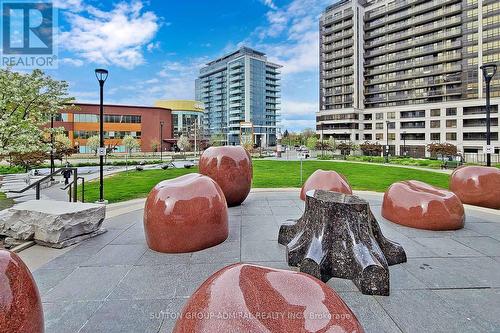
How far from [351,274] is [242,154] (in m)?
6.80

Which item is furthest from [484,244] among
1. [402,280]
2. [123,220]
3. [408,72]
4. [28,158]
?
[408,72]

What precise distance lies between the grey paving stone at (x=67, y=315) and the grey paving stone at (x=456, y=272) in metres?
5.74

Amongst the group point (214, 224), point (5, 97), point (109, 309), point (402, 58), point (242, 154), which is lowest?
point (109, 309)

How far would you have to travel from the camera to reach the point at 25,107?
14.3m

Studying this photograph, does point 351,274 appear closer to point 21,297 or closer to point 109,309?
point 109,309

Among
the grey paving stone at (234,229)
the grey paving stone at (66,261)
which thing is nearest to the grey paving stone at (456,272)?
the grey paving stone at (234,229)

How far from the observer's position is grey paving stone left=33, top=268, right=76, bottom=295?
546 cm

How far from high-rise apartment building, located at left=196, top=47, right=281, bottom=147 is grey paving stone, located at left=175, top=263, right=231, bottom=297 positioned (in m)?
121

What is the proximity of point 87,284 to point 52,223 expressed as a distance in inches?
115

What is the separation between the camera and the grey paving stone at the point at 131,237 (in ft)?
26.3

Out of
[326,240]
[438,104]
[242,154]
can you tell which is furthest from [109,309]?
[438,104]

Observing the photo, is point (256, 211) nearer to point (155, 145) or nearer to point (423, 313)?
point (423, 313)

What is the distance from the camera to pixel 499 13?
186 feet

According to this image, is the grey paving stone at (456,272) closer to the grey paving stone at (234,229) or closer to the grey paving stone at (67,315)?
the grey paving stone at (234,229)
